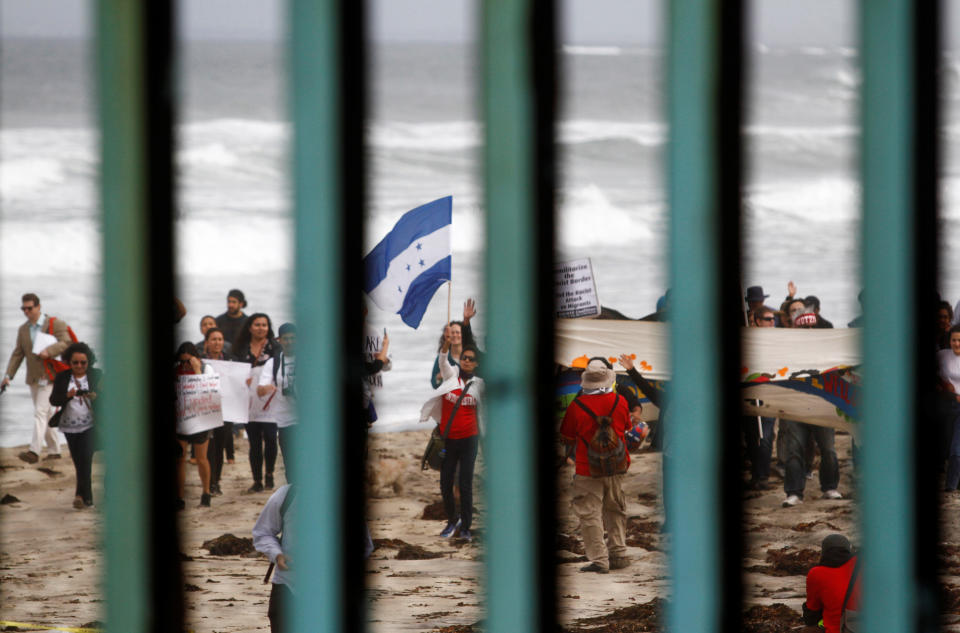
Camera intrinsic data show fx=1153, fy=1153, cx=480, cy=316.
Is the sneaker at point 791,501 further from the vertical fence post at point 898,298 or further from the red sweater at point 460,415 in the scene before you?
the vertical fence post at point 898,298

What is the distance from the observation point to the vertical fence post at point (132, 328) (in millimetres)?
835

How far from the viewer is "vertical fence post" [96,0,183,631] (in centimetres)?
83

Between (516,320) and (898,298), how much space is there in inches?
11.9

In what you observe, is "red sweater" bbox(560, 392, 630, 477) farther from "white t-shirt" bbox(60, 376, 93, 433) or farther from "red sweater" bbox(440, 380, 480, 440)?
"white t-shirt" bbox(60, 376, 93, 433)

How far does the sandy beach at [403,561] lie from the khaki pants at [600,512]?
265 mm

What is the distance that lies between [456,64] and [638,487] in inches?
355

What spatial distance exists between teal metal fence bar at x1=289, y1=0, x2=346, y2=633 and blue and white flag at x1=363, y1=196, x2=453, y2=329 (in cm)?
260

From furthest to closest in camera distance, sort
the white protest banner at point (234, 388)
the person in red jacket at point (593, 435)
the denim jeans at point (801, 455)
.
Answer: the denim jeans at point (801, 455) → the white protest banner at point (234, 388) → the person in red jacket at point (593, 435)

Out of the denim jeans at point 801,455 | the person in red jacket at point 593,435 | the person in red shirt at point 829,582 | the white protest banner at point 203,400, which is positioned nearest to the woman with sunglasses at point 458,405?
the person in red jacket at point 593,435

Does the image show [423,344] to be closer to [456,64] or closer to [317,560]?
[456,64]

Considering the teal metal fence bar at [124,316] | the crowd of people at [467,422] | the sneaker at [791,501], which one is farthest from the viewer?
the sneaker at [791,501]

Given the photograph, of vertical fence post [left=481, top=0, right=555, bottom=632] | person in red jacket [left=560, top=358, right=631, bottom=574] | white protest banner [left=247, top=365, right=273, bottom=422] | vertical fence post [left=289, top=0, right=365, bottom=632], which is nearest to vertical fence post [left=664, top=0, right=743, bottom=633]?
vertical fence post [left=481, top=0, right=555, bottom=632]

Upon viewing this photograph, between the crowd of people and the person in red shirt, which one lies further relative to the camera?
the crowd of people

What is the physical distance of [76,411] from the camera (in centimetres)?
693
